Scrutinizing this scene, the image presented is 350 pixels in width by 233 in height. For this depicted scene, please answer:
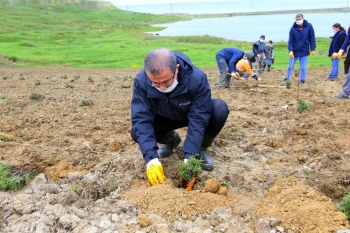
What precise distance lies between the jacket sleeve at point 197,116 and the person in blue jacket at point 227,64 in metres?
5.76

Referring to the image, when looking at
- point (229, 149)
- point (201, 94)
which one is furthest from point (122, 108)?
point (201, 94)

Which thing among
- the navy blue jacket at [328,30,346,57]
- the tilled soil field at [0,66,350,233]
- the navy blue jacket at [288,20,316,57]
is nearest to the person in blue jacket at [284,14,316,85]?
the navy blue jacket at [288,20,316,57]

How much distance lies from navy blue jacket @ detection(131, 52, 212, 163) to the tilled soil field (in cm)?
40

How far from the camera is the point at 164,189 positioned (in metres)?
3.26

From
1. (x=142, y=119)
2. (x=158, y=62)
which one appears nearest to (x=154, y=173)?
(x=142, y=119)

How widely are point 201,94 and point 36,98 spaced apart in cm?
525

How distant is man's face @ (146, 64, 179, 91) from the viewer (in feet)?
10.6

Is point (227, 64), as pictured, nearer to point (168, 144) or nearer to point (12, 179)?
point (168, 144)

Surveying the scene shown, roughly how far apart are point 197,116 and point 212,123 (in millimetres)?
343

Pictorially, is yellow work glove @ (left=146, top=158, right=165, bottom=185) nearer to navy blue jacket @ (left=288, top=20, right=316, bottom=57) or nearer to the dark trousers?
the dark trousers

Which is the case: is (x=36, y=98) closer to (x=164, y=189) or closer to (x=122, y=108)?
(x=122, y=108)

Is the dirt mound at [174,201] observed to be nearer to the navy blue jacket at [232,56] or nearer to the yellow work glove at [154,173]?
the yellow work glove at [154,173]

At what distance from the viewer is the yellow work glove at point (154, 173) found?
11.3 feet

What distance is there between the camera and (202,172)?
3863mm
